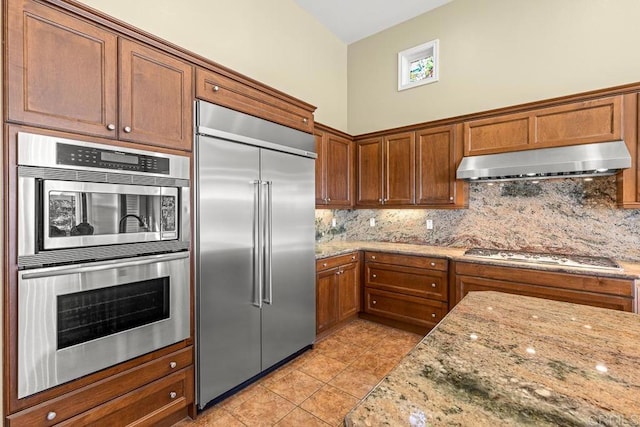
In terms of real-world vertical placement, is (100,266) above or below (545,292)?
above

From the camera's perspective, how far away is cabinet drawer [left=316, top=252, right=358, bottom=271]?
312 cm

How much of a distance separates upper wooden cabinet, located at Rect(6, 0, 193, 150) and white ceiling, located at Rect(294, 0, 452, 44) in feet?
8.35

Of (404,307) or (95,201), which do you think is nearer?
(95,201)

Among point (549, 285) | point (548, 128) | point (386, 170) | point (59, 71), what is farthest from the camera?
point (386, 170)

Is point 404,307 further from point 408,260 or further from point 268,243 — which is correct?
point 268,243

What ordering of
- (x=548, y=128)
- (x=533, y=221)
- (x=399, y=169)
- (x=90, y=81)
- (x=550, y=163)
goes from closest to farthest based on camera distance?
1. (x=90, y=81)
2. (x=550, y=163)
3. (x=548, y=128)
4. (x=533, y=221)
5. (x=399, y=169)

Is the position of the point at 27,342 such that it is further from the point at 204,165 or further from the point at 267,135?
the point at 267,135

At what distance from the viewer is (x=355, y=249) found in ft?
11.9

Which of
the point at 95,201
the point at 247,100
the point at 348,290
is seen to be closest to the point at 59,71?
the point at 95,201

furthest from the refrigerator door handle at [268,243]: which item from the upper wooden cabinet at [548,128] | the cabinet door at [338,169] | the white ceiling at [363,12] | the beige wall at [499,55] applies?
the white ceiling at [363,12]

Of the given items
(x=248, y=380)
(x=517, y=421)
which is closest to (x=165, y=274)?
(x=248, y=380)

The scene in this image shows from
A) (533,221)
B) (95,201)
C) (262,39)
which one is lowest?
(533,221)

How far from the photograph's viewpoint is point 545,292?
261 cm

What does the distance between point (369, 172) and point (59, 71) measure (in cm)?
318
